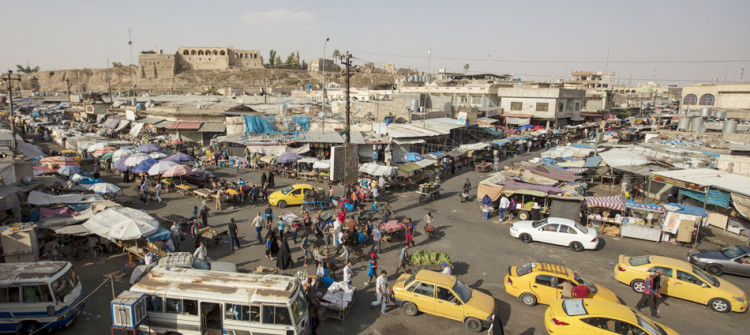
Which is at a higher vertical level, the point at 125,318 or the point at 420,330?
the point at 125,318

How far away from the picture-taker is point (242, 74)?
4385 inches

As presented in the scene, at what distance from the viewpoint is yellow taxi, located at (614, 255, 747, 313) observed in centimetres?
1007

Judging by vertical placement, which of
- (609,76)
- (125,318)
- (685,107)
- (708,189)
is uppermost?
(609,76)

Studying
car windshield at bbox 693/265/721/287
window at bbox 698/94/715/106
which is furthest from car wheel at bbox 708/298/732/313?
window at bbox 698/94/715/106

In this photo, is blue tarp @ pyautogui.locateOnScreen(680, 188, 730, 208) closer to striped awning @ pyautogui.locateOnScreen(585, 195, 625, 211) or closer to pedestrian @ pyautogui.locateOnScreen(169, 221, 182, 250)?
striped awning @ pyautogui.locateOnScreen(585, 195, 625, 211)

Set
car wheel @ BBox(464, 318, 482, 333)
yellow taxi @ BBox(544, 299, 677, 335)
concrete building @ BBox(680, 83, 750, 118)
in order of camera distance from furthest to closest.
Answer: concrete building @ BBox(680, 83, 750, 118) < car wheel @ BBox(464, 318, 482, 333) < yellow taxi @ BBox(544, 299, 677, 335)

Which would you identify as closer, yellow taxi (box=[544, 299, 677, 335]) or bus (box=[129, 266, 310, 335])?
bus (box=[129, 266, 310, 335])

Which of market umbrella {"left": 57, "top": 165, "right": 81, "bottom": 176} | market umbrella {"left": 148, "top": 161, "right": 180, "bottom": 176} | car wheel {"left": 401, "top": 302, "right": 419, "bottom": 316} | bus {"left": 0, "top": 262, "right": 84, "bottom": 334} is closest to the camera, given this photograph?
bus {"left": 0, "top": 262, "right": 84, "bottom": 334}

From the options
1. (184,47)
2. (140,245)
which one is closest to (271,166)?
(140,245)

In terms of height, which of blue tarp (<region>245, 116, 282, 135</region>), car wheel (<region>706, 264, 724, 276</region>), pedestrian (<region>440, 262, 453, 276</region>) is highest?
blue tarp (<region>245, 116, 282, 135</region>)

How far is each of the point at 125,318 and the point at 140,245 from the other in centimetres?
615

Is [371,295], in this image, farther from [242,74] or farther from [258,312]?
[242,74]

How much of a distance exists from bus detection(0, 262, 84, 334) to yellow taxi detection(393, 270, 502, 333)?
7.48 metres

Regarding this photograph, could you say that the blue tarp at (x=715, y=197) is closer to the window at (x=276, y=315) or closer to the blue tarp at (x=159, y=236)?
the window at (x=276, y=315)
